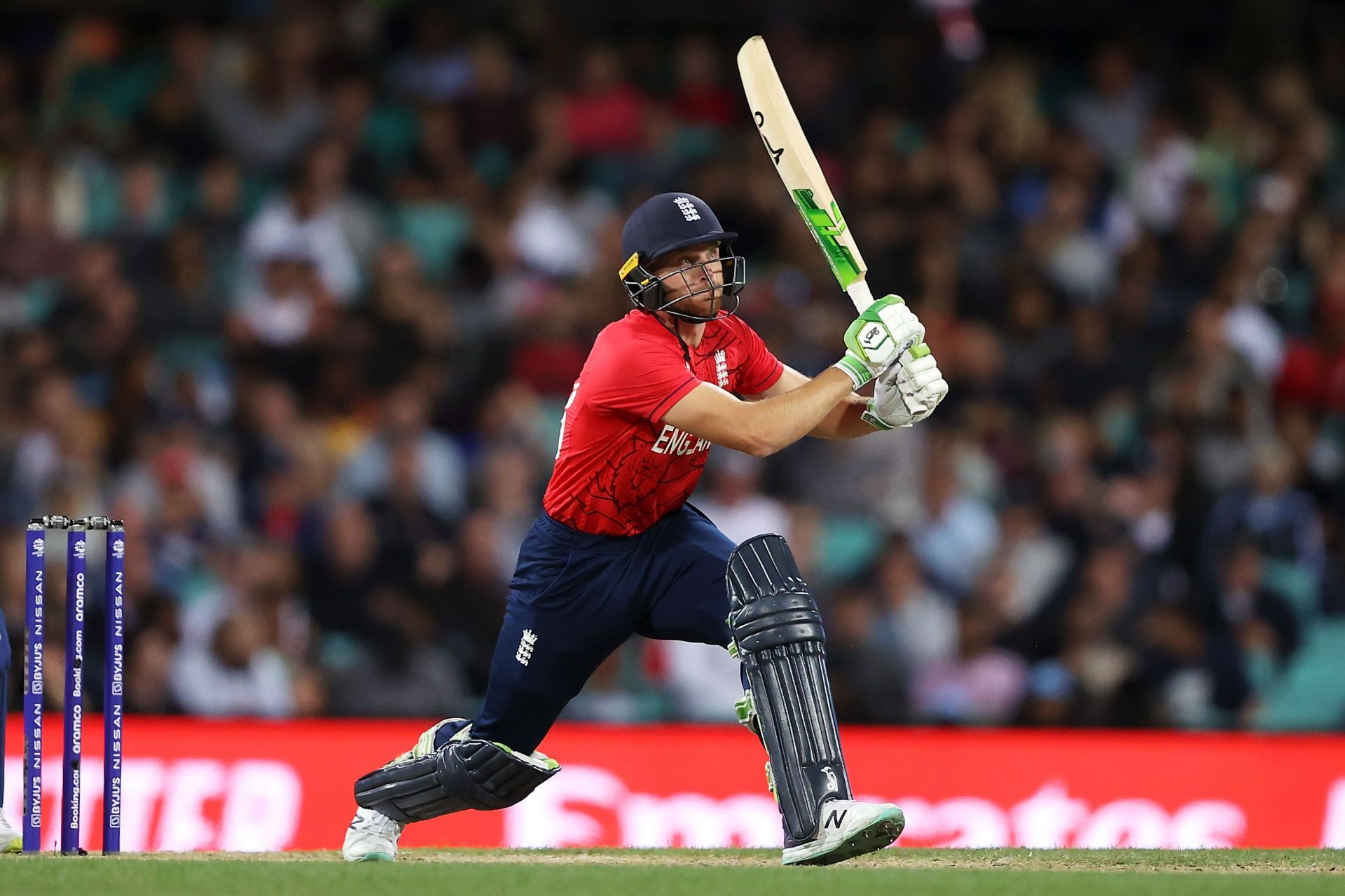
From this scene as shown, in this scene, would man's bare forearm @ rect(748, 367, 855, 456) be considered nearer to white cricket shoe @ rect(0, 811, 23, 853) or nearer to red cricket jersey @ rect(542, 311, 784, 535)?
red cricket jersey @ rect(542, 311, 784, 535)

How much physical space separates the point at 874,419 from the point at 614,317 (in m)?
4.50

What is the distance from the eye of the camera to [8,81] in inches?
431

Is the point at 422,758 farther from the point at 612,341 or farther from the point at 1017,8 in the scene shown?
the point at 1017,8

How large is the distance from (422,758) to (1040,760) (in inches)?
123

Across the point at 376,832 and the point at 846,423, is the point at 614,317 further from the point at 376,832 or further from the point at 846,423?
the point at 376,832

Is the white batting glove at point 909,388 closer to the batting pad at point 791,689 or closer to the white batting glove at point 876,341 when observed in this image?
the white batting glove at point 876,341

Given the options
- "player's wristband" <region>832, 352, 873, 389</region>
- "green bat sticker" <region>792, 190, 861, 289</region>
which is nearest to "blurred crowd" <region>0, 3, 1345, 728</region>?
"green bat sticker" <region>792, 190, 861, 289</region>

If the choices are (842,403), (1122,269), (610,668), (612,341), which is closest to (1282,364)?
(1122,269)

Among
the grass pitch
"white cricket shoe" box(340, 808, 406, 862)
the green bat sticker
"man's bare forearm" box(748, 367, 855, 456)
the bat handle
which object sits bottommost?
the grass pitch

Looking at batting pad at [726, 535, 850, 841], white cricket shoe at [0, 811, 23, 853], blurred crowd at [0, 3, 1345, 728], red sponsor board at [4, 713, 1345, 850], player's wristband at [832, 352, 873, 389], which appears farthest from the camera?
blurred crowd at [0, 3, 1345, 728]

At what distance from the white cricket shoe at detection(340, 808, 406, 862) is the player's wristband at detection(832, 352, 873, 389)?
72.2 inches

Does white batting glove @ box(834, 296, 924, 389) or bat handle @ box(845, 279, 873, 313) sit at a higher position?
bat handle @ box(845, 279, 873, 313)

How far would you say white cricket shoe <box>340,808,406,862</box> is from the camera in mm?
5312

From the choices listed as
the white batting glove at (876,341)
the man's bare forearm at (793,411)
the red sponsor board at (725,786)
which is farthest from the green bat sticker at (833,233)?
the red sponsor board at (725,786)
